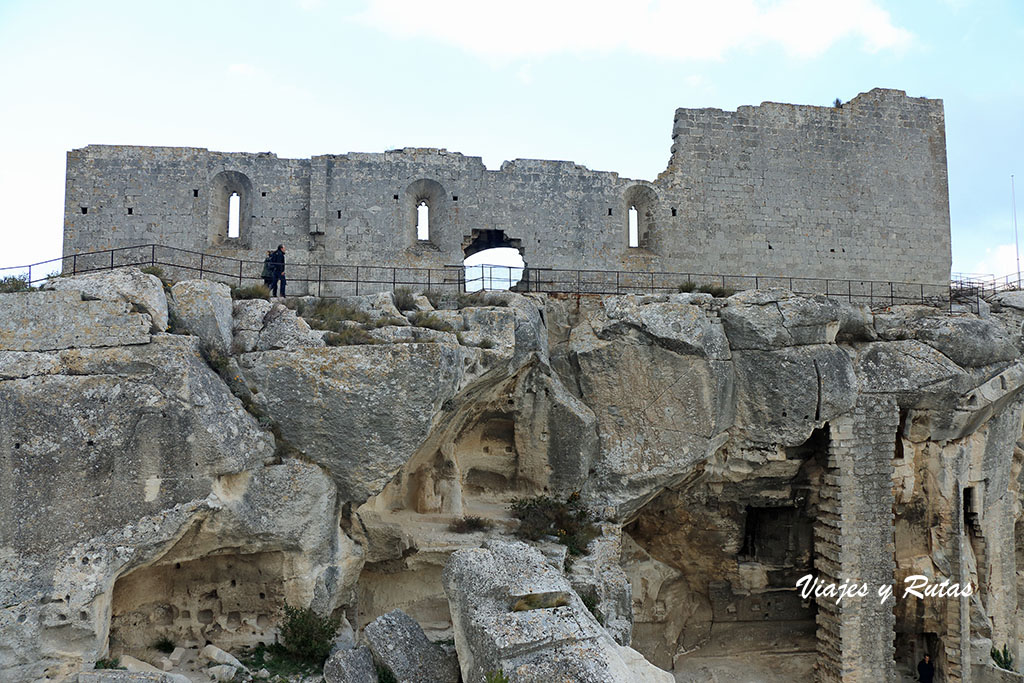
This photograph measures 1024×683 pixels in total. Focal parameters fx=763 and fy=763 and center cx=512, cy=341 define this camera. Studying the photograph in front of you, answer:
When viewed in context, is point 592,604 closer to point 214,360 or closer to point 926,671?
point 214,360

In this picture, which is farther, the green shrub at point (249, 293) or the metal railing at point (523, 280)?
the metal railing at point (523, 280)

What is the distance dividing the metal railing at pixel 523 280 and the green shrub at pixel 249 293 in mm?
3449

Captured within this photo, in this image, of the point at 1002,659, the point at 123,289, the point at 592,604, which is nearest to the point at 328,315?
the point at 123,289

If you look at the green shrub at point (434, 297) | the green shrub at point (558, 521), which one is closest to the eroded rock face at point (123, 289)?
the green shrub at point (434, 297)

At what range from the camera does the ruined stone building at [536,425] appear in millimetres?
8789

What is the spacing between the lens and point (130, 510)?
28.8 feet

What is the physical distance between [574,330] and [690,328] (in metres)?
2.19

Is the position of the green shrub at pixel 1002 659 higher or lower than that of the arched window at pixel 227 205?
lower

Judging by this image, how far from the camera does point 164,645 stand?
9.80 metres

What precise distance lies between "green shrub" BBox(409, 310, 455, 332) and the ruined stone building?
2.5 inches

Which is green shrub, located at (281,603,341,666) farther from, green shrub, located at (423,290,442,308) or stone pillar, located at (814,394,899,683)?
stone pillar, located at (814,394,899,683)

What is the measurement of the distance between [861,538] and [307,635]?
33.0 feet

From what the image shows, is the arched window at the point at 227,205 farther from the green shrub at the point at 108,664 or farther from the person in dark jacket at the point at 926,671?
the person in dark jacket at the point at 926,671

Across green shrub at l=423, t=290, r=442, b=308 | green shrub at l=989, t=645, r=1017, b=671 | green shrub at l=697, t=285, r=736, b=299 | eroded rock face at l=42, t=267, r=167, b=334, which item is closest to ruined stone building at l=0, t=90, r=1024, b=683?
eroded rock face at l=42, t=267, r=167, b=334
